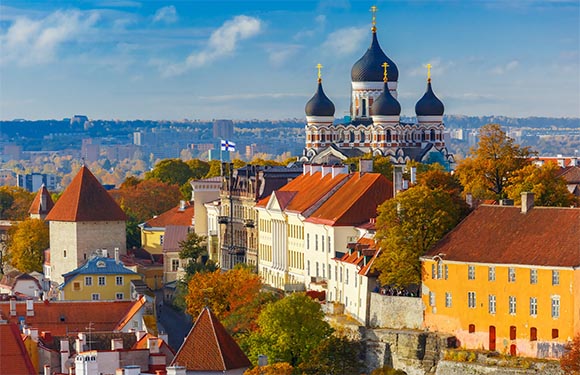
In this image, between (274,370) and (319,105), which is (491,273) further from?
(319,105)

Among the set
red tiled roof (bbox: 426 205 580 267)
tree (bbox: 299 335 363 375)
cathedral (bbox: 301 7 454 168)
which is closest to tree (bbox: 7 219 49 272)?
cathedral (bbox: 301 7 454 168)

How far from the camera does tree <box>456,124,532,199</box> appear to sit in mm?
72938

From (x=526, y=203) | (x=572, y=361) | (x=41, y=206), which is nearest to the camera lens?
(x=572, y=361)

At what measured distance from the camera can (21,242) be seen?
10481cm

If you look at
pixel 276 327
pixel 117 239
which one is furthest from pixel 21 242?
pixel 276 327

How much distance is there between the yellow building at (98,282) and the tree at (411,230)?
2467 centimetres

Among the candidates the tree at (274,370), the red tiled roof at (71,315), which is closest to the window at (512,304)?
the tree at (274,370)

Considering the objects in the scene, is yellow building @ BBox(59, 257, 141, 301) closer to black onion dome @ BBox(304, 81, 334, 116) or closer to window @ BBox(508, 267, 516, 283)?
window @ BBox(508, 267, 516, 283)

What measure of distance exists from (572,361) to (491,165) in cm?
1989

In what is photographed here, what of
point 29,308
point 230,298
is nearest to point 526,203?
point 230,298

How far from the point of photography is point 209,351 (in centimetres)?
5809

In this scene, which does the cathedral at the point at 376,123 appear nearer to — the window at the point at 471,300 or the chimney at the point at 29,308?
the chimney at the point at 29,308

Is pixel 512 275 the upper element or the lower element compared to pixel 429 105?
lower

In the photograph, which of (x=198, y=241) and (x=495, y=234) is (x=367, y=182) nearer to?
(x=495, y=234)
